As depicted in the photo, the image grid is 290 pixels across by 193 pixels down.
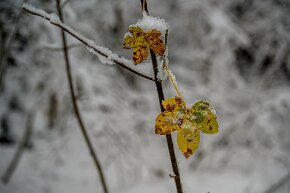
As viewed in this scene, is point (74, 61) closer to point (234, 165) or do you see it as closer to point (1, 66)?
point (1, 66)

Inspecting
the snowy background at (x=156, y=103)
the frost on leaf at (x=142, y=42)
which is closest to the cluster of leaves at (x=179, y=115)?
the frost on leaf at (x=142, y=42)

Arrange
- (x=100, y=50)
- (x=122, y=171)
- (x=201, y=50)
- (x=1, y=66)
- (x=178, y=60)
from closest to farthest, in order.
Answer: (x=100, y=50) < (x=1, y=66) < (x=122, y=171) < (x=201, y=50) < (x=178, y=60)

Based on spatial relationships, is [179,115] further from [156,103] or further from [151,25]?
[156,103]

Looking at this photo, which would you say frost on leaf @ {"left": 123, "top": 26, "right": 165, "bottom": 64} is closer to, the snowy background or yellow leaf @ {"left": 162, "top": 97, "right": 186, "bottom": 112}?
yellow leaf @ {"left": 162, "top": 97, "right": 186, "bottom": 112}

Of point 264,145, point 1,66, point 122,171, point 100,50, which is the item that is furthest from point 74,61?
point 264,145

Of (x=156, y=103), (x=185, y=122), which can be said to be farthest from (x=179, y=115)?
(x=156, y=103)

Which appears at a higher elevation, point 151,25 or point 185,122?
point 151,25
